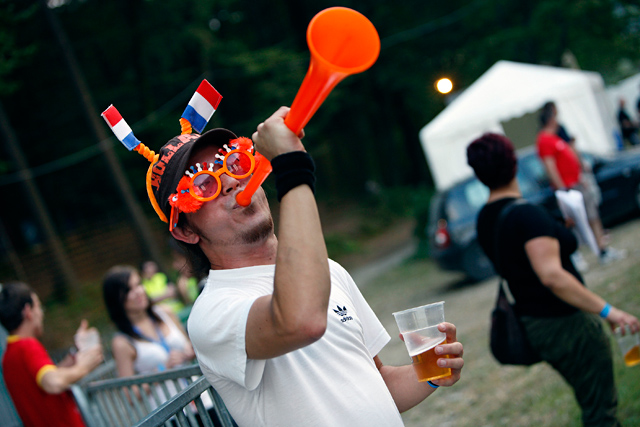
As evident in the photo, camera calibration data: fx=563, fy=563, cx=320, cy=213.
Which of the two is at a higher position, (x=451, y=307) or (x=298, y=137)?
(x=298, y=137)

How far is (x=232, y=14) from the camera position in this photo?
21.0 meters

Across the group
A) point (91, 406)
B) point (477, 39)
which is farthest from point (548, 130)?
point (477, 39)

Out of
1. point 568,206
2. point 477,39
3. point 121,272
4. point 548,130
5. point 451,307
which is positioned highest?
point 477,39

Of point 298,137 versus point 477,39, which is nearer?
point 298,137

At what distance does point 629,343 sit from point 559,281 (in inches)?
22.2

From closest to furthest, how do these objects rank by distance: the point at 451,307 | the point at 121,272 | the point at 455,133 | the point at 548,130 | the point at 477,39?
1. the point at 121,272
2. the point at 548,130
3. the point at 451,307
4. the point at 455,133
5. the point at 477,39

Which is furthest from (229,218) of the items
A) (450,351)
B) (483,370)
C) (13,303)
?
(483,370)

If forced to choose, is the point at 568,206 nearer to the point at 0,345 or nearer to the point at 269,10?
the point at 0,345

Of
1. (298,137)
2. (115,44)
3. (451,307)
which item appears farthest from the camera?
(115,44)

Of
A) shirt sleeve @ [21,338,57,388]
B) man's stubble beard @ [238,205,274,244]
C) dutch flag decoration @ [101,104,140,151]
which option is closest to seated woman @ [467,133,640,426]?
man's stubble beard @ [238,205,274,244]

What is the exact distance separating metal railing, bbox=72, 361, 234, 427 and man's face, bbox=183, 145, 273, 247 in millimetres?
→ 569

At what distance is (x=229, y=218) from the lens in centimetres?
171

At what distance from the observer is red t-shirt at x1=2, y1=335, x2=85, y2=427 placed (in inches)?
128

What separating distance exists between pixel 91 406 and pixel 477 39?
62.7ft
